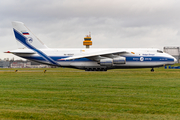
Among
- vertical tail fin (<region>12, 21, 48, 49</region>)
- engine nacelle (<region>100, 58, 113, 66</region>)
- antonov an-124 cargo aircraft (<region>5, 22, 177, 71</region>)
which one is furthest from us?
→ vertical tail fin (<region>12, 21, 48, 49</region>)

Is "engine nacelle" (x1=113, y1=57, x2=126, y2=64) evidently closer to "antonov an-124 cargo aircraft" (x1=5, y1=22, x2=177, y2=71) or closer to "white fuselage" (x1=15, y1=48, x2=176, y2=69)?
"antonov an-124 cargo aircraft" (x1=5, y1=22, x2=177, y2=71)

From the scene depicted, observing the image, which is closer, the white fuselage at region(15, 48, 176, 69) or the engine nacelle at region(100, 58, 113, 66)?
the engine nacelle at region(100, 58, 113, 66)

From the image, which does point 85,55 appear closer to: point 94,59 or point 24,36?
point 94,59

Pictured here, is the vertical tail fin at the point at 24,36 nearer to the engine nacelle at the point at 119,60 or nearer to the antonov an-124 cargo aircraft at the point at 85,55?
the antonov an-124 cargo aircraft at the point at 85,55

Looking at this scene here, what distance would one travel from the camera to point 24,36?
41.7 meters

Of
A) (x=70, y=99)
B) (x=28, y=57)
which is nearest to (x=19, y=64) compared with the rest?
(x=28, y=57)

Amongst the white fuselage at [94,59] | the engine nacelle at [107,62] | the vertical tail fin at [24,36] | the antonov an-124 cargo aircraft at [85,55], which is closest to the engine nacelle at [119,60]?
the antonov an-124 cargo aircraft at [85,55]

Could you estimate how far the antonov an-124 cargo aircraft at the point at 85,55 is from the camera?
4072 centimetres

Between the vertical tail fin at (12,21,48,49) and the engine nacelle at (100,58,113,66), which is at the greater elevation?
the vertical tail fin at (12,21,48,49)

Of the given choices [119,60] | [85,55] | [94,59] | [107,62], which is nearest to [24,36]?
[85,55]

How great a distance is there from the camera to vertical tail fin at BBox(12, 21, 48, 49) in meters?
41.6

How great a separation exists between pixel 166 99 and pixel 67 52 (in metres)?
31.3

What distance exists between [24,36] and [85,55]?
10742 millimetres

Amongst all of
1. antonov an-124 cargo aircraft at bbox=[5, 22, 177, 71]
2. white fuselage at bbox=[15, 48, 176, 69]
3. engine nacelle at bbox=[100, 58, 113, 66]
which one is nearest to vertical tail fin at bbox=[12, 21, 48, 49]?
antonov an-124 cargo aircraft at bbox=[5, 22, 177, 71]
